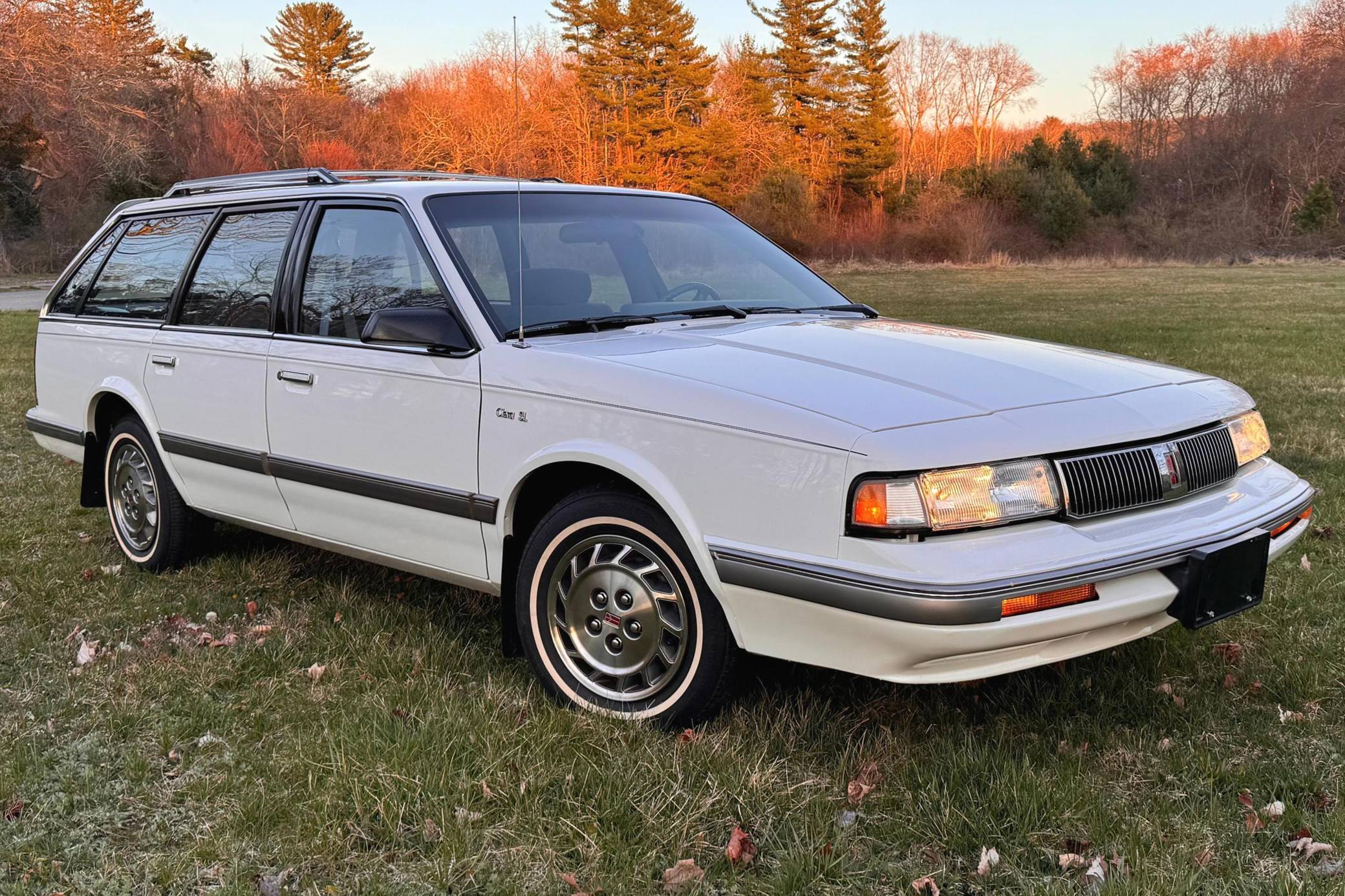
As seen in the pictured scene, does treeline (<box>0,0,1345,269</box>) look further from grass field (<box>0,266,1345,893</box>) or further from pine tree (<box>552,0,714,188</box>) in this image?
grass field (<box>0,266,1345,893</box>)

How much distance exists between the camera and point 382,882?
260 centimetres

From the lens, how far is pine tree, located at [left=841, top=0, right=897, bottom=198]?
55.3 meters

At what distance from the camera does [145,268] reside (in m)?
5.18

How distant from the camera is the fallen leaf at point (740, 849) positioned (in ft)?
8.73

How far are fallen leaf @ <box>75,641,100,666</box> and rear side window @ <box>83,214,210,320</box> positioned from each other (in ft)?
4.97

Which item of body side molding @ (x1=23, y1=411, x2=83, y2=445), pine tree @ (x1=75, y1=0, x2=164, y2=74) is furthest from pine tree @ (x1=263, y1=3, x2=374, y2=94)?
body side molding @ (x1=23, y1=411, x2=83, y2=445)

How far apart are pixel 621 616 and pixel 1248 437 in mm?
2038

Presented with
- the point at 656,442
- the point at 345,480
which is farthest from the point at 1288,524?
the point at 345,480

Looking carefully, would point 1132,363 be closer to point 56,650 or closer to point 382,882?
point 382,882

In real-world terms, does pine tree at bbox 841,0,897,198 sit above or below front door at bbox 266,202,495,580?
above

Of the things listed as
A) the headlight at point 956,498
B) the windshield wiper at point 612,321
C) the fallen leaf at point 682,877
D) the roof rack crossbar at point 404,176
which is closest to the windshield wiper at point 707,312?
the windshield wiper at point 612,321

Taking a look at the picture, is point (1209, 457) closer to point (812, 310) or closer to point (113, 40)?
point (812, 310)

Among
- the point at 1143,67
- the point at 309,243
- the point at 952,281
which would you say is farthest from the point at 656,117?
the point at 309,243

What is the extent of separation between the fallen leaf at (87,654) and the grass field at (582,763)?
1.3 inches
